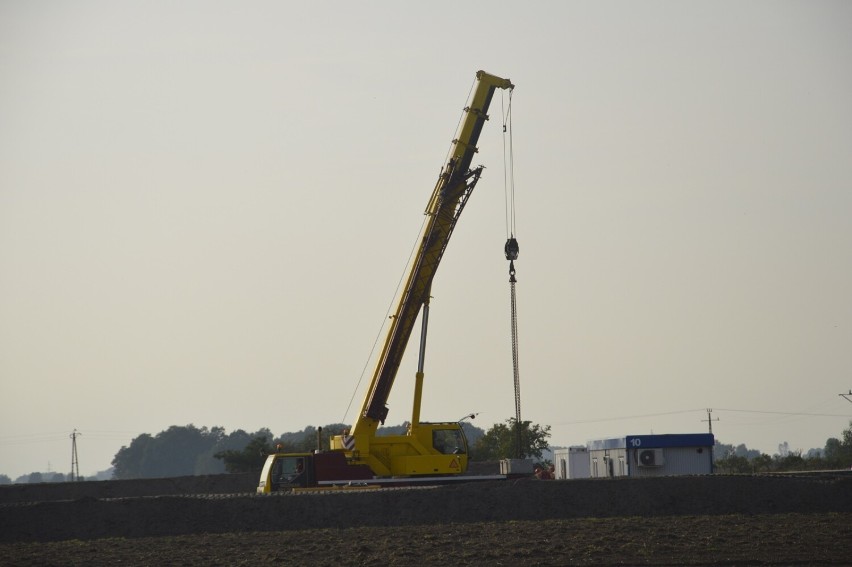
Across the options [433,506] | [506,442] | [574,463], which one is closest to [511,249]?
[433,506]

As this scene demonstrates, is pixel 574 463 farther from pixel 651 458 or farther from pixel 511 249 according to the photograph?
pixel 511 249

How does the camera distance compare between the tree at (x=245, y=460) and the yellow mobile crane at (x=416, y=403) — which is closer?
the yellow mobile crane at (x=416, y=403)

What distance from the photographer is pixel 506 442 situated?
8656 cm

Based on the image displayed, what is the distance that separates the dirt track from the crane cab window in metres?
3.47

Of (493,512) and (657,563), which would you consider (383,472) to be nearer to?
(493,512)

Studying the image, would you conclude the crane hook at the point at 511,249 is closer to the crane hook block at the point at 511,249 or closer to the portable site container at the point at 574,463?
the crane hook block at the point at 511,249

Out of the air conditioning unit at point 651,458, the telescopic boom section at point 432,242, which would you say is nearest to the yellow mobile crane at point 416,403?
the telescopic boom section at point 432,242

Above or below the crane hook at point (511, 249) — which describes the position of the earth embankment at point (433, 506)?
below

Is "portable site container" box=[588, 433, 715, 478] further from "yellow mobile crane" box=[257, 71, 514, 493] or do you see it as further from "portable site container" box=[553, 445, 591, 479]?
"yellow mobile crane" box=[257, 71, 514, 493]

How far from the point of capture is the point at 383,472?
41156 millimetres

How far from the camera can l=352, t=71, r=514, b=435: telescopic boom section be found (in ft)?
136

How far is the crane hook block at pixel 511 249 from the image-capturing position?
136 ft

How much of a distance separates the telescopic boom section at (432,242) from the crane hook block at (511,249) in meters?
2.00

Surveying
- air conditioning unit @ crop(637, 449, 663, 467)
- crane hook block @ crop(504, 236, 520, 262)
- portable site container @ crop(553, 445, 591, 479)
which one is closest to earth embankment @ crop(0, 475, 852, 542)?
crane hook block @ crop(504, 236, 520, 262)
